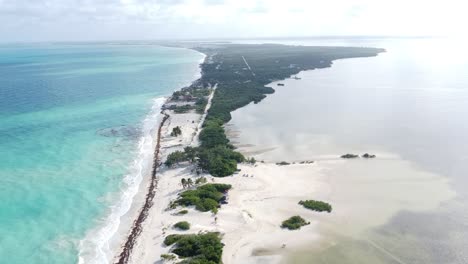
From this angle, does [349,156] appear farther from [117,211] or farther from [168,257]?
[168,257]

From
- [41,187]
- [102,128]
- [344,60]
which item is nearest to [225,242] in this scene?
[41,187]

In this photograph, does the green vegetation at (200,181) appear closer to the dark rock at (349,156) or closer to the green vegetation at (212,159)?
the green vegetation at (212,159)

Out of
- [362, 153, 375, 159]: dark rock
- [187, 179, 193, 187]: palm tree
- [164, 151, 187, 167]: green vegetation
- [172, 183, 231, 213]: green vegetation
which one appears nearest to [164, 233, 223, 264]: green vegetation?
[172, 183, 231, 213]: green vegetation

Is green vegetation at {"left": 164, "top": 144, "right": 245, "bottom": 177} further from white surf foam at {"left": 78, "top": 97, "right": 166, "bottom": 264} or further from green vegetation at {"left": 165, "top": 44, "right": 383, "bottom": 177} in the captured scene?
white surf foam at {"left": 78, "top": 97, "right": 166, "bottom": 264}

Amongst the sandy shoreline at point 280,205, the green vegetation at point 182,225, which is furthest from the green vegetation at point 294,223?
the green vegetation at point 182,225

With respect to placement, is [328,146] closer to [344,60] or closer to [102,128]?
[102,128]

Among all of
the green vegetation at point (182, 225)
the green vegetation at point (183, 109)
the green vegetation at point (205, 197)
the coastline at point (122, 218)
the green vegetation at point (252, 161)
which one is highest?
the green vegetation at point (183, 109)
